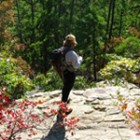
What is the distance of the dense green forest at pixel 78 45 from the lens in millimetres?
13531

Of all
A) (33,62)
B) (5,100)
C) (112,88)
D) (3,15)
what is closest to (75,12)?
(33,62)

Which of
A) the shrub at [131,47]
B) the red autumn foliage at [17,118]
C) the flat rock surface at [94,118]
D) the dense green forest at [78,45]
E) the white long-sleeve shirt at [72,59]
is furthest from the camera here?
the shrub at [131,47]

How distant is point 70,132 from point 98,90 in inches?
121

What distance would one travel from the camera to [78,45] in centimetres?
2698

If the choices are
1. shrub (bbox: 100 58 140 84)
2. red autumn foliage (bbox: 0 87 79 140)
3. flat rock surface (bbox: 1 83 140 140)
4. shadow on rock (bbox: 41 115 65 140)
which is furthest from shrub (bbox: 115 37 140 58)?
red autumn foliage (bbox: 0 87 79 140)

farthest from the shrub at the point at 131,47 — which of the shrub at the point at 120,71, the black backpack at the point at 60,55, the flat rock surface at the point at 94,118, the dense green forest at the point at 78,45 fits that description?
the black backpack at the point at 60,55

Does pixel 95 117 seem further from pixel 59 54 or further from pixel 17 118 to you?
pixel 17 118

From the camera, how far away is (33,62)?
3109cm

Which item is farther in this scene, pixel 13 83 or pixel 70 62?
pixel 13 83

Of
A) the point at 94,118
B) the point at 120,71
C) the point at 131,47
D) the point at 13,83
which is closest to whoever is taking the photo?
the point at 94,118

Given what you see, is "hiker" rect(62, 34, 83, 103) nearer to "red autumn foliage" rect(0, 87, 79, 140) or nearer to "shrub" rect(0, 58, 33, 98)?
"red autumn foliage" rect(0, 87, 79, 140)

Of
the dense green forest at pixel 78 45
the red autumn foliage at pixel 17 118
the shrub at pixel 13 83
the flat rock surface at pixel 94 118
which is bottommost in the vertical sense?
the dense green forest at pixel 78 45

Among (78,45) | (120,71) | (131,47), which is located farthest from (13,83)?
(78,45)

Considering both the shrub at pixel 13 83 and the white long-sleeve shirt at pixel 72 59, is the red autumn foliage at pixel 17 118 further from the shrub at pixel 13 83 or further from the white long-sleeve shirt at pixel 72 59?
the shrub at pixel 13 83
